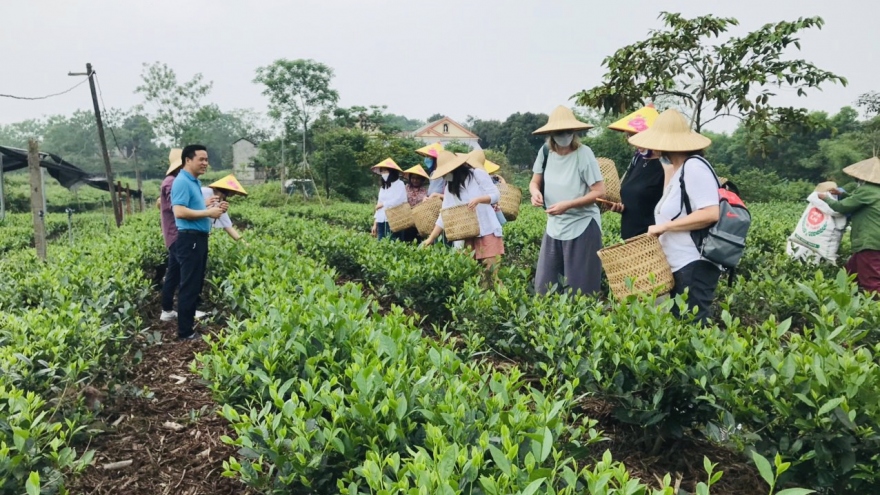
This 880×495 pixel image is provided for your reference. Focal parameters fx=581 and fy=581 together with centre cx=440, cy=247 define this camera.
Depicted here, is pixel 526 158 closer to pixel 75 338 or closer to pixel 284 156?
pixel 284 156

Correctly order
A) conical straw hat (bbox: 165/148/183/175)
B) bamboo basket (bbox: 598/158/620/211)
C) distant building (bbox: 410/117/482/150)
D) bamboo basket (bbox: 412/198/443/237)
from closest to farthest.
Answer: bamboo basket (bbox: 598/158/620/211), conical straw hat (bbox: 165/148/183/175), bamboo basket (bbox: 412/198/443/237), distant building (bbox: 410/117/482/150)

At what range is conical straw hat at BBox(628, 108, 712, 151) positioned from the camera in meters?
3.31

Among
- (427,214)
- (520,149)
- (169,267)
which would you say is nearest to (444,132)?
(520,149)

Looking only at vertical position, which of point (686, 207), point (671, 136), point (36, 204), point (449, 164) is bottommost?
point (36, 204)

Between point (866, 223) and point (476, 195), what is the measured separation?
3501 mm

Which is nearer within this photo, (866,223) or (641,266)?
(641,266)

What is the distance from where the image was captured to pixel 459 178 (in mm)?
5480

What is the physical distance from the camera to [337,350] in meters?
2.75

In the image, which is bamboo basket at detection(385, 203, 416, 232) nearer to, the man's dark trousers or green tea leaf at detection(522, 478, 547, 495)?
the man's dark trousers

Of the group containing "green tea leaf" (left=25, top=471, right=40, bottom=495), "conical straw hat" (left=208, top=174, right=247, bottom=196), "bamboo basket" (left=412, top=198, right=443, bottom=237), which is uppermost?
"conical straw hat" (left=208, top=174, right=247, bottom=196)

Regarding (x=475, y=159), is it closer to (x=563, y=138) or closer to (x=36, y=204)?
(x=563, y=138)

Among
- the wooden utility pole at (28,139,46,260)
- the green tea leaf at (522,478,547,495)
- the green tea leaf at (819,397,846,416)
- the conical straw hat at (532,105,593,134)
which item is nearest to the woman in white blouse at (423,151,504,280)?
the conical straw hat at (532,105,593,134)

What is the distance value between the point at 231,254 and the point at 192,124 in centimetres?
4051

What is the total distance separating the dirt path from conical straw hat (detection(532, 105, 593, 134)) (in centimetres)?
278
